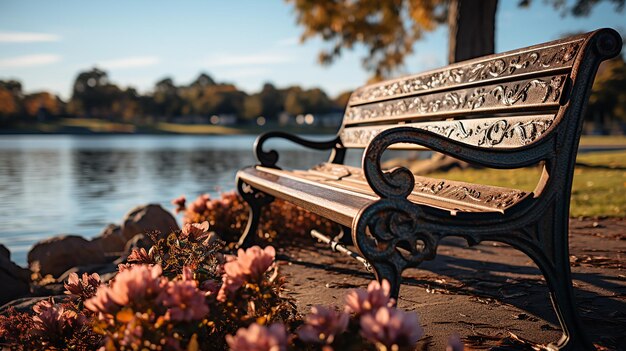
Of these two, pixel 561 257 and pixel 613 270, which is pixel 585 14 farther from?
pixel 561 257

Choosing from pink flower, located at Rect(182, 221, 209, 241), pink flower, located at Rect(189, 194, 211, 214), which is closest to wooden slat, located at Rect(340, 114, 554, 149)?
pink flower, located at Rect(182, 221, 209, 241)

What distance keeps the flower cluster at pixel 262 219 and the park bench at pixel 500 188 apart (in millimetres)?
2516

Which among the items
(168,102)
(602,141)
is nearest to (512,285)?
(602,141)

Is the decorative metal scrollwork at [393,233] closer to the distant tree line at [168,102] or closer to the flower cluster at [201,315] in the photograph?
the flower cluster at [201,315]

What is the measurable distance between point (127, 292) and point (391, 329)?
83 centimetres

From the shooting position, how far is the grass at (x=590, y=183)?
277 inches

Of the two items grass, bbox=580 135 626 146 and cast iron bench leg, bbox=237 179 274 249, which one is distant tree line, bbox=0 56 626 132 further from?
cast iron bench leg, bbox=237 179 274 249

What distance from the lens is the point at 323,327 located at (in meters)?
1.75

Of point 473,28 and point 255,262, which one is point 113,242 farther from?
point 473,28

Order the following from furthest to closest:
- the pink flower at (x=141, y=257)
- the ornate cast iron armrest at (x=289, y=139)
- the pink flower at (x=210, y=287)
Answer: the ornate cast iron armrest at (x=289, y=139)
the pink flower at (x=141, y=257)
the pink flower at (x=210, y=287)

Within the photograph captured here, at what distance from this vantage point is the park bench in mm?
2326

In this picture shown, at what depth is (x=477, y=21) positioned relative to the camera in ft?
39.0

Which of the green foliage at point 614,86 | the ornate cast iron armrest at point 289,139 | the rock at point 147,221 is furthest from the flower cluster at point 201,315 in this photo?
the green foliage at point 614,86

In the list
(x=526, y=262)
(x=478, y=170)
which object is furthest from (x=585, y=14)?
(x=526, y=262)
